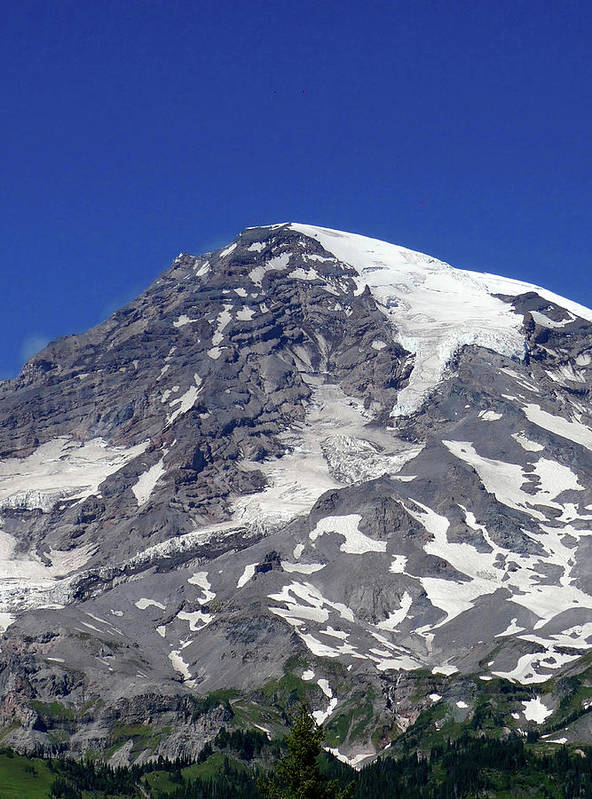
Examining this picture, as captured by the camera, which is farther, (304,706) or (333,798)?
(304,706)

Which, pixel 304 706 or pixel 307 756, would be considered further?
pixel 304 706

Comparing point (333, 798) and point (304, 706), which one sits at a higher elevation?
point (304, 706)

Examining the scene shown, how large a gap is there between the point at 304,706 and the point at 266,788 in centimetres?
1010

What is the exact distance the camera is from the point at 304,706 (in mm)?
125312

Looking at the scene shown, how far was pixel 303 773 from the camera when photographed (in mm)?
115812

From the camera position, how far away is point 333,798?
116812 millimetres

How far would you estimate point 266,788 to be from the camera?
117500 millimetres

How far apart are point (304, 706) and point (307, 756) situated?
27.7 ft

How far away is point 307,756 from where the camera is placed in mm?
117250

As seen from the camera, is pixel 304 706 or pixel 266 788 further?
pixel 304 706

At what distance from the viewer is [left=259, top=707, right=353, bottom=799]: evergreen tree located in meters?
114

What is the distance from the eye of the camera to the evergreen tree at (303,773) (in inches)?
4508

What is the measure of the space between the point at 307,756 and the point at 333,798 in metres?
4.25
